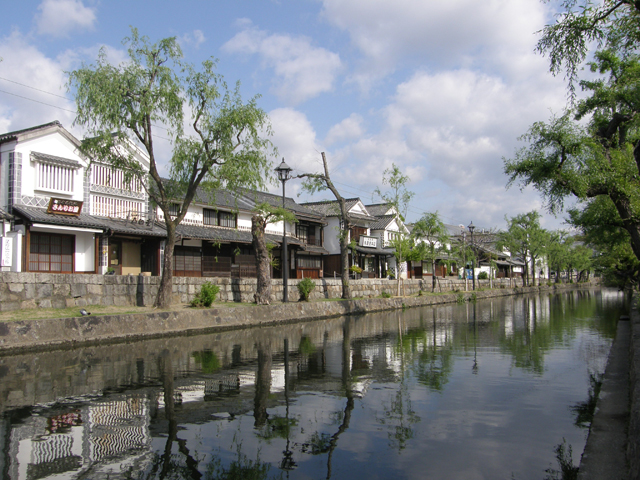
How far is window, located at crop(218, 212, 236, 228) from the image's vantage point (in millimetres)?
33969

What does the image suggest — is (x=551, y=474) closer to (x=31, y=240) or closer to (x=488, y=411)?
(x=488, y=411)

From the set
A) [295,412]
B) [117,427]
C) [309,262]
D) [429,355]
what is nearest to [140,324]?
[429,355]

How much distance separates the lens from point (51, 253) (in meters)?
24.6

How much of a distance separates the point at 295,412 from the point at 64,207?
21893mm

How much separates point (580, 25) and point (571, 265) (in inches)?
3072

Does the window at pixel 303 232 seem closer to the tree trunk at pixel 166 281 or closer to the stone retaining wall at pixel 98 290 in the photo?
the stone retaining wall at pixel 98 290

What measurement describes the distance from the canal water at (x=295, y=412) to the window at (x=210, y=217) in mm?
19793

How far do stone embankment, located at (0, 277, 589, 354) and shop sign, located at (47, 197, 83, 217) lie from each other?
10129 millimetres

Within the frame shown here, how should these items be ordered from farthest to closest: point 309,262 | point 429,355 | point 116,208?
1. point 309,262
2. point 116,208
3. point 429,355

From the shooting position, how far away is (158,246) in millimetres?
29281

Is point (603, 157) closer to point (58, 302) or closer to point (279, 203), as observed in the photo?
point (58, 302)

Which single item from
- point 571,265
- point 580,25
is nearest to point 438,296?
point 580,25

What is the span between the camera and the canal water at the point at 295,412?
517 cm

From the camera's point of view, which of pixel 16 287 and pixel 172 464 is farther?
pixel 16 287
